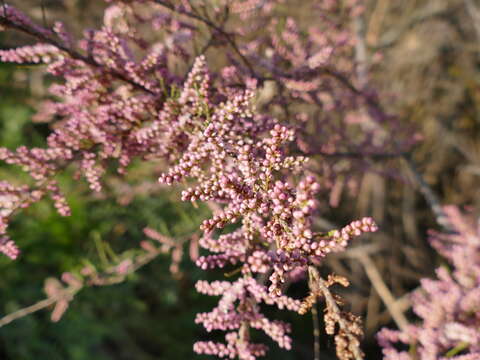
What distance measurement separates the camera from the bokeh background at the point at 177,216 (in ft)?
12.5

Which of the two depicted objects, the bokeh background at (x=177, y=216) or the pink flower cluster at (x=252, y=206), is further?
the bokeh background at (x=177, y=216)

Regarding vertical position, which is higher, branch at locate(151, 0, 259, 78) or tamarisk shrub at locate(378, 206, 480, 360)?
branch at locate(151, 0, 259, 78)

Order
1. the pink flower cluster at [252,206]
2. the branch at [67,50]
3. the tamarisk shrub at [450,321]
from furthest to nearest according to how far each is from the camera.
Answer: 1. the tamarisk shrub at [450,321]
2. the branch at [67,50]
3. the pink flower cluster at [252,206]

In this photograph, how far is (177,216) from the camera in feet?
14.2

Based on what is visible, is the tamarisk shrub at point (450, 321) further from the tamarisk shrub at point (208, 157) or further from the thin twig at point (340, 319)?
the thin twig at point (340, 319)

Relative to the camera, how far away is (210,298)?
4457mm

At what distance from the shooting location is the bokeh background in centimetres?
380

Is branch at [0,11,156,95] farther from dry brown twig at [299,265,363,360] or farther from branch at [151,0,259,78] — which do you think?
dry brown twig at [299,265,363,360]

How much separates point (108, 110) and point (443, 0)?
5339 millimetres

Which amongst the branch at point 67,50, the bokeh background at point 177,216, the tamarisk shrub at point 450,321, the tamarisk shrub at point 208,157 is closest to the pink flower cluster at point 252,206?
the tamarisk shrub at point 208,157

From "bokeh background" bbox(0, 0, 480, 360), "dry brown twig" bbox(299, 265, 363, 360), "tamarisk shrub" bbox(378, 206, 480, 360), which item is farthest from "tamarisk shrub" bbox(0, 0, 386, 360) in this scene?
"bokeh background" bbox(0, 0, 480, 360)

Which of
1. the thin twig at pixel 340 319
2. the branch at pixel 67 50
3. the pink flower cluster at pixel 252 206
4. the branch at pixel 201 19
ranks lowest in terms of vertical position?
the thin twig at pixel 340 319

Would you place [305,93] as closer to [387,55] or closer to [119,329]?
[119,329]

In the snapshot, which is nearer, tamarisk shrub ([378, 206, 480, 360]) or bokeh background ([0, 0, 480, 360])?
tamarisk shrub ([378, 206, 480, 360])
